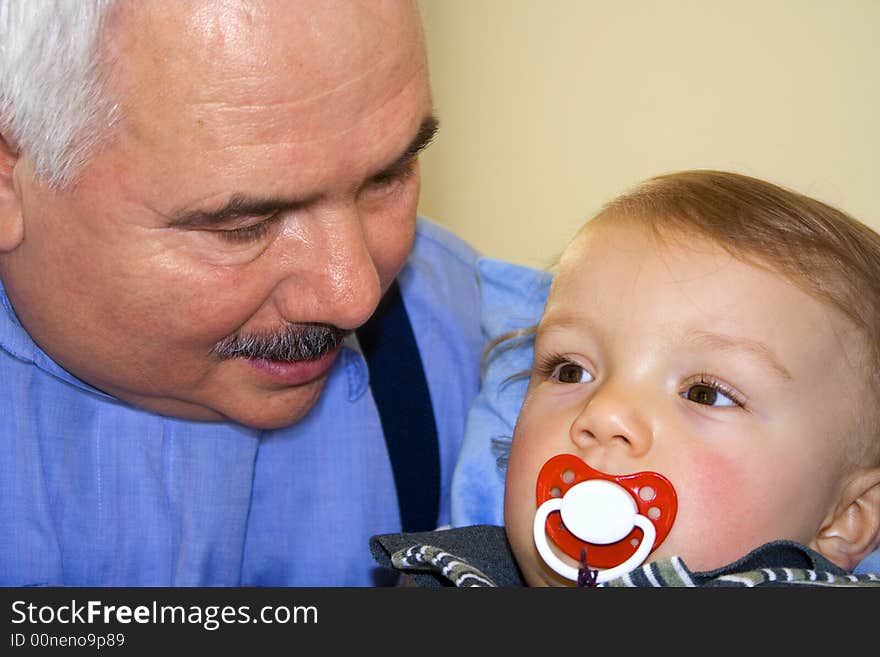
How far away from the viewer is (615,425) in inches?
47.8

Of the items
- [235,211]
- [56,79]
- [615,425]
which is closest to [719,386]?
[615,425]

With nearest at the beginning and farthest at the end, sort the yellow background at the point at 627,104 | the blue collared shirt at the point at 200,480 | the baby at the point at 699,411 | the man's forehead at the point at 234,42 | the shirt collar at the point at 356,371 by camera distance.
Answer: the man's forehead at the point at 234,42, the baby at the point at 699,411, the blue collared shirt at the point at 200,480, the shirt collar at the point at 356,371, the yellow background at the point at 627,104

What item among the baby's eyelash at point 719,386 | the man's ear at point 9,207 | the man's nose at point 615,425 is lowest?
the man's nose at point 615,425

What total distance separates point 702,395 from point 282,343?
0.49 metres

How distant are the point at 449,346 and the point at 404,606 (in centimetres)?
66

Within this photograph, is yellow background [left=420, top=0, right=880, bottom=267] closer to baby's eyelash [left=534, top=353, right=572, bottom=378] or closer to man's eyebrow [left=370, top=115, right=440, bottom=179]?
baby's eyelash [left=534, top=353, right=572, bottom=378]

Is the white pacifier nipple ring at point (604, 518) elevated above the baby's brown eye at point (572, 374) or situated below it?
below

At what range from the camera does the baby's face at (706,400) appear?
121 centimetres

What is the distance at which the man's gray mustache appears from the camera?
129 centimetres

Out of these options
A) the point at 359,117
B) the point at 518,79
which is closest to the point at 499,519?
the point at 359,117

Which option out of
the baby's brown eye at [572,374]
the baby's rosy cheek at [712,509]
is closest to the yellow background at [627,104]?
the baby's brown eye at [572,374]

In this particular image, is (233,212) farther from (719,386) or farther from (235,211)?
(719,386)

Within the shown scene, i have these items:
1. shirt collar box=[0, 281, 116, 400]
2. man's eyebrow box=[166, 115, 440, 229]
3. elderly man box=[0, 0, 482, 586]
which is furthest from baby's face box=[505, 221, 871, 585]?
shirt collar box=[0, 281, 116, 400]

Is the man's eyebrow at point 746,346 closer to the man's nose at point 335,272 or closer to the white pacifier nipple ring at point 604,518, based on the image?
the white pacifier nipple ring at point 604,518
